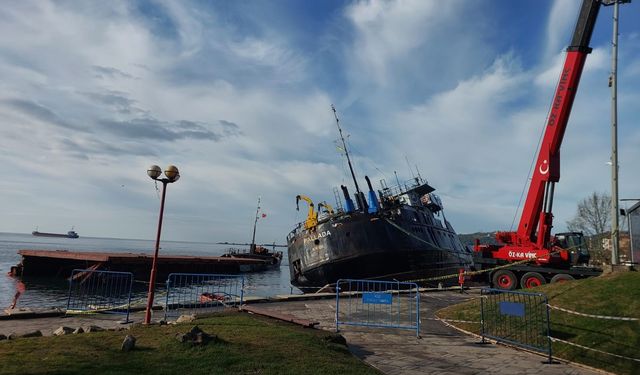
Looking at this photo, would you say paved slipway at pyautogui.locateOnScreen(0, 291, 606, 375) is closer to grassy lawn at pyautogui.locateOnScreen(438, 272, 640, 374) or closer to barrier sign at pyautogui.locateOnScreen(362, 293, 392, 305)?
grassy lawn at pyautogui.locateOnScreen(438, 272, 640, 374)

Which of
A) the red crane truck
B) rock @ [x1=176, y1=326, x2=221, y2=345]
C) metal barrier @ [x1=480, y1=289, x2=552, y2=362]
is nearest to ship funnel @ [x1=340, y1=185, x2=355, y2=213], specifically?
the red crane truck

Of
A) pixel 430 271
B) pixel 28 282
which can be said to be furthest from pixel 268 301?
pixel 28 282

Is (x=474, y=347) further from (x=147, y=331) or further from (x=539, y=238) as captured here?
(x=539, y=238)

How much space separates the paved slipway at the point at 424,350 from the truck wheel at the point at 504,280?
7140 millimetres

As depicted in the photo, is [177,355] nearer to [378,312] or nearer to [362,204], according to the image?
[378,312]

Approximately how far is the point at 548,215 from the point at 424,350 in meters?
11.6

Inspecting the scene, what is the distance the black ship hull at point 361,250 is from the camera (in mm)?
23156

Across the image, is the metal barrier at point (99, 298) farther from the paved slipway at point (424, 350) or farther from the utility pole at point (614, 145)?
the utility pole at point (614, 145)

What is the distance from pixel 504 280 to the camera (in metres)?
18.2

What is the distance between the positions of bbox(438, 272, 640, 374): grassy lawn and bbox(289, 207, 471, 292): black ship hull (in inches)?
405

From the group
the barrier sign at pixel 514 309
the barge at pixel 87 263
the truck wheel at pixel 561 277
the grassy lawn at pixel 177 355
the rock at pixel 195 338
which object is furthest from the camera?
the barge at pixel 87 263

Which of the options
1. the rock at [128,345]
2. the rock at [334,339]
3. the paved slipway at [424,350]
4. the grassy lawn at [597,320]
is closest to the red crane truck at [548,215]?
the grassy lawn at [597,320]

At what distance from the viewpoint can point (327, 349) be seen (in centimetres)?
735

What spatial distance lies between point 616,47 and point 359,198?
14.1 m
